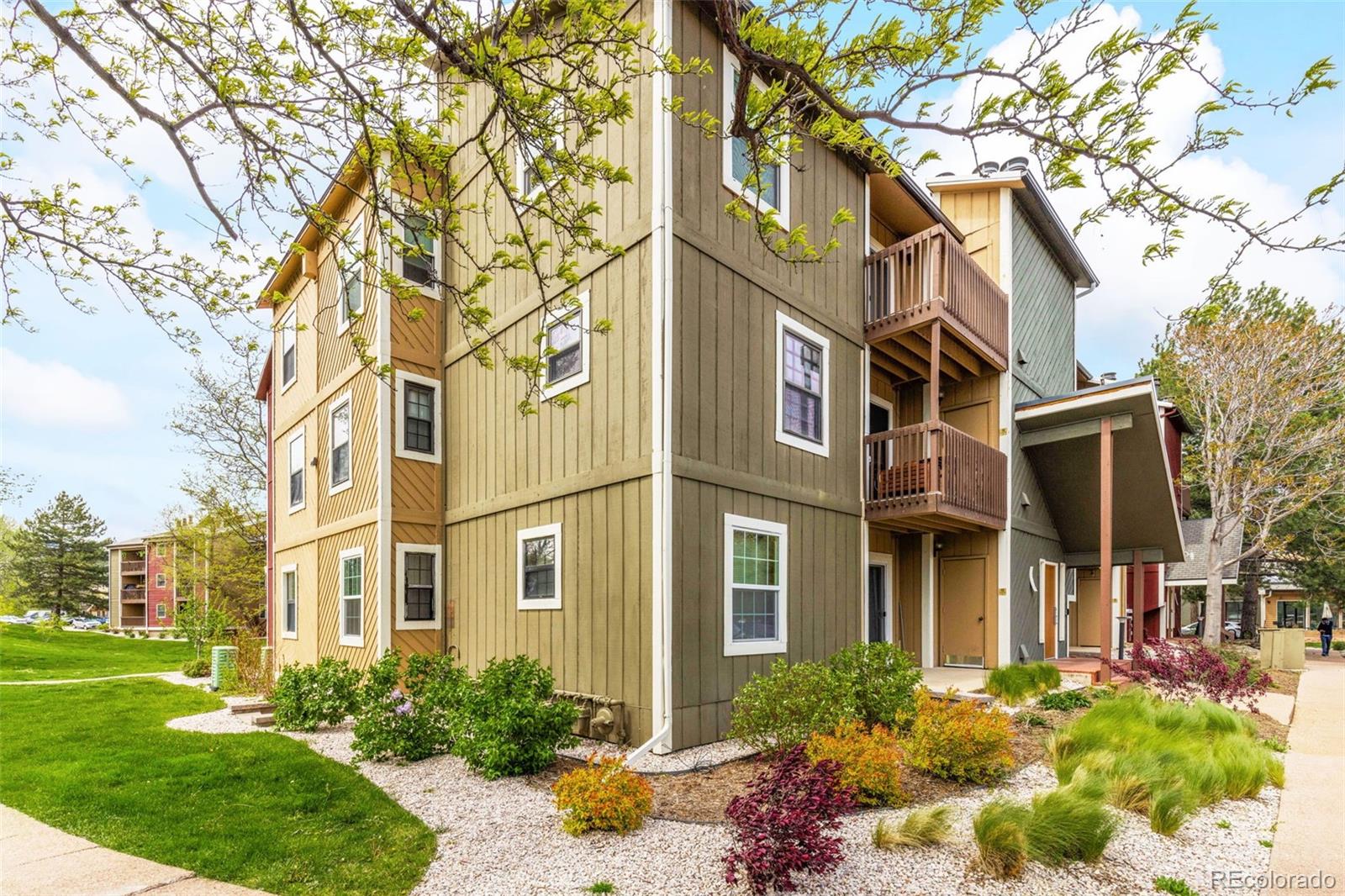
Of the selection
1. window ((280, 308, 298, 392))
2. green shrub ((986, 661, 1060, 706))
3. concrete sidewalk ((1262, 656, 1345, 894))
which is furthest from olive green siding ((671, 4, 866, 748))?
window ((280, 308, 298, 392))

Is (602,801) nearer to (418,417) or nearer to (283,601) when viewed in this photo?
(418,417)

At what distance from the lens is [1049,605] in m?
14.2

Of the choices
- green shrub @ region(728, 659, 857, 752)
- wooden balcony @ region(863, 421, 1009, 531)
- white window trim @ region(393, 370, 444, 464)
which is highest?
white window trim @ region(393, 370, 444, 464)

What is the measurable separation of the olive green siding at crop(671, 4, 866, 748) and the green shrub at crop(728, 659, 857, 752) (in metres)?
0.84

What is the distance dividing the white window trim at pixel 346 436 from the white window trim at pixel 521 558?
354cm

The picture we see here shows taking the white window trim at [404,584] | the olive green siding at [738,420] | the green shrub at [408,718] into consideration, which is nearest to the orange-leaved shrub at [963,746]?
the olive green siding at [738,420]

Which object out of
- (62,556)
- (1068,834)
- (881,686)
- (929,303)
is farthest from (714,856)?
(62,556)

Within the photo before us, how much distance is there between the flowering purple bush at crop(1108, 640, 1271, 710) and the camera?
949 centimetres

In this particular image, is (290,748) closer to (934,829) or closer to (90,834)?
(90,834)

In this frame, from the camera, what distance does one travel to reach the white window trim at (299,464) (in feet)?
43.4

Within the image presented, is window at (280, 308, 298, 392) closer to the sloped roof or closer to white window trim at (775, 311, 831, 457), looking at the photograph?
white window trim at (775, 311, 831, 457)

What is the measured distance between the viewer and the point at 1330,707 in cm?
1079

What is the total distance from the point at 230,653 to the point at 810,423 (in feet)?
35.8

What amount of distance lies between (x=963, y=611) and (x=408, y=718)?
30.2ft
